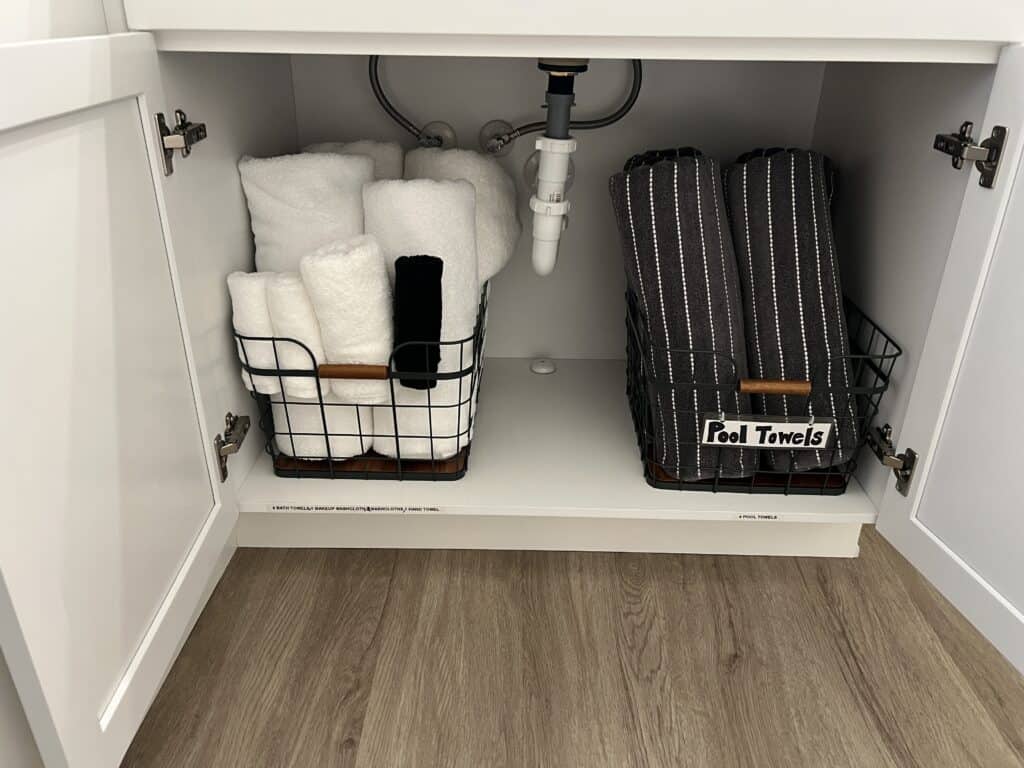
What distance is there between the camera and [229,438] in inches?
34.9

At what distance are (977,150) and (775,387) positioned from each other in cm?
32

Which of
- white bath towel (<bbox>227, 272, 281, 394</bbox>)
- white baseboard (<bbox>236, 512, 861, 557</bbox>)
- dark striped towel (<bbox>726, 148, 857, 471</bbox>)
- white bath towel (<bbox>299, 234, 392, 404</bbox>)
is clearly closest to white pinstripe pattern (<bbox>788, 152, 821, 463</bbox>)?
dark striped towel (<bbox>726, 148, 857, 471</bbox>)

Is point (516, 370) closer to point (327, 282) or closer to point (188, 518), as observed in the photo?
point (327, 282)

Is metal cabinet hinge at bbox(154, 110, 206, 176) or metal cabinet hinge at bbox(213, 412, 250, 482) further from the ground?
metal cabinet hinge at bbox(154, 110, 206, 176)

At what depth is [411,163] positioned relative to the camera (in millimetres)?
1081

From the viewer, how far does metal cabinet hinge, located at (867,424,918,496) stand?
86 cm

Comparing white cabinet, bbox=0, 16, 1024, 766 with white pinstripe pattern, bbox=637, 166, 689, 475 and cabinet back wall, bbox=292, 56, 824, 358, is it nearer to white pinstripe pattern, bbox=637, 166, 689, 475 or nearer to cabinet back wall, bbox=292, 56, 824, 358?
cabinet back wall, bbox=292, 56, 824, 358

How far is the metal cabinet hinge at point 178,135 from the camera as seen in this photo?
702 mm

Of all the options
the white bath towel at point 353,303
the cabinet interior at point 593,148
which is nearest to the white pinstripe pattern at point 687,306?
the cabinet interior at point 593,148

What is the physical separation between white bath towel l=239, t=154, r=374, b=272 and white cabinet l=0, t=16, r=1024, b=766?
1.4 inches

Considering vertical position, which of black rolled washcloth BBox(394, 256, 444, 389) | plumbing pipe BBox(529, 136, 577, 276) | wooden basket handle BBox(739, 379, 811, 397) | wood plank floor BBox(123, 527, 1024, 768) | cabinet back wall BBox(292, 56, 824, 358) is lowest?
wood plank floor BBox(123, 527, 1024, 768)

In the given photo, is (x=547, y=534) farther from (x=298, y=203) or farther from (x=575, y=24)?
(x=575, y=24)

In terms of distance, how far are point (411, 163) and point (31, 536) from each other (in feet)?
2.43

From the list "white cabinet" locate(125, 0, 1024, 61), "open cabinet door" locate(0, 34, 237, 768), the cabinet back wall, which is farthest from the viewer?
the cabinet back wall
